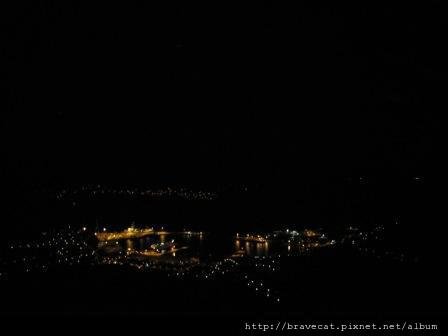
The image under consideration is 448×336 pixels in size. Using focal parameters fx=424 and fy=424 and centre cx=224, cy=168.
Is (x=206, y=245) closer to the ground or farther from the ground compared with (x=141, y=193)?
Result: closer to the ground

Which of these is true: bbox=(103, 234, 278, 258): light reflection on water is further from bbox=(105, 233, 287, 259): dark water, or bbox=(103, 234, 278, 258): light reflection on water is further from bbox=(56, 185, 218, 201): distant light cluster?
bbox=(56, 185, 218, 201): distant light cluster

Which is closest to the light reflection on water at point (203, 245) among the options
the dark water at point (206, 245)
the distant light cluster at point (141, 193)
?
the dark water at point (206, 245)

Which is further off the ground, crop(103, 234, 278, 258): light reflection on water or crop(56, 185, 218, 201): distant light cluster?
crop(56, 185, 218, 201): distant light cluster

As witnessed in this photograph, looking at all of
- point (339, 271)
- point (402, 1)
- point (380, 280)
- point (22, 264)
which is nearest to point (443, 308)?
point (380, 280)

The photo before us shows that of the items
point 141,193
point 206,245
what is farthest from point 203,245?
point 141,193

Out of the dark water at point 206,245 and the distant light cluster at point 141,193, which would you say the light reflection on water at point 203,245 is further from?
the distant light cluster at point 141,193

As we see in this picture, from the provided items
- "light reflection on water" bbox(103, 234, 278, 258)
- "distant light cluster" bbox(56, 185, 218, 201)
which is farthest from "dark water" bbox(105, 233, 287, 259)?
"distant light cluster" bbox(56, 185, 218, 201)

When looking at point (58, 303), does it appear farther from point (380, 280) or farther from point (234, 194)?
point (234, 194)

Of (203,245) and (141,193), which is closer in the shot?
(203,245)

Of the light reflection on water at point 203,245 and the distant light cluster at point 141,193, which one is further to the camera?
the distant light cluster at point 141,193

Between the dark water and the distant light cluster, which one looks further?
the distant light cluster

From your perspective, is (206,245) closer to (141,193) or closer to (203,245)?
(203,245)
